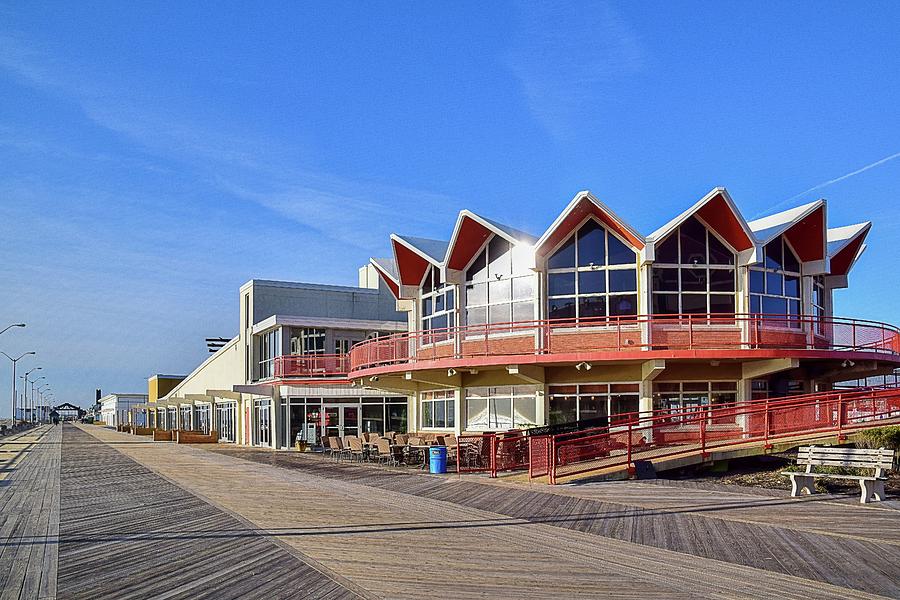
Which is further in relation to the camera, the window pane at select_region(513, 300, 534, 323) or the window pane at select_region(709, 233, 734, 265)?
the window pane at select_region(513, 300, 534, 323)

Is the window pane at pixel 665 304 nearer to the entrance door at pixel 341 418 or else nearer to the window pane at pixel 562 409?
the window pane at pixel 562 409

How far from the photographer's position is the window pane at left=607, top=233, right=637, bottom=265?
81.7 ft

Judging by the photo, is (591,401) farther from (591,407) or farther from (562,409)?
(562,409)

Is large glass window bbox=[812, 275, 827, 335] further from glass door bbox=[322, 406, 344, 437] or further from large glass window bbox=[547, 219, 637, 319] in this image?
glass door bbox=[322, 406, 344, 437]

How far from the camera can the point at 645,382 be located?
24047 millimetres

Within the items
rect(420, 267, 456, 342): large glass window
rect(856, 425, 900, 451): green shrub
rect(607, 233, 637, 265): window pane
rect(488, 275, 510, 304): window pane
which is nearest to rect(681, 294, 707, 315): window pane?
rect(607, 233, 637, 265): window pane

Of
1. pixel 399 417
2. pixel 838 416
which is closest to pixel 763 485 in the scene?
pixel 838 416

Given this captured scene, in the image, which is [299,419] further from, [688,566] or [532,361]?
[688,566]

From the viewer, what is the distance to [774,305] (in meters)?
26.0

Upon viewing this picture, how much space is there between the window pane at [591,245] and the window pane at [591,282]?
0.92 feet

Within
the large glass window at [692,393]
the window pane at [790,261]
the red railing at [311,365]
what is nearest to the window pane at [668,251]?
the large glass window at [692,393]

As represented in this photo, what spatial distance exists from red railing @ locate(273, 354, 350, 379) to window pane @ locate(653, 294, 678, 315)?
15939 millimetres

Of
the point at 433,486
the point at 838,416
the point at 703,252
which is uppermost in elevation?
the point at 703,252

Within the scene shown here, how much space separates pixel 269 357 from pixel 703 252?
22.9m
